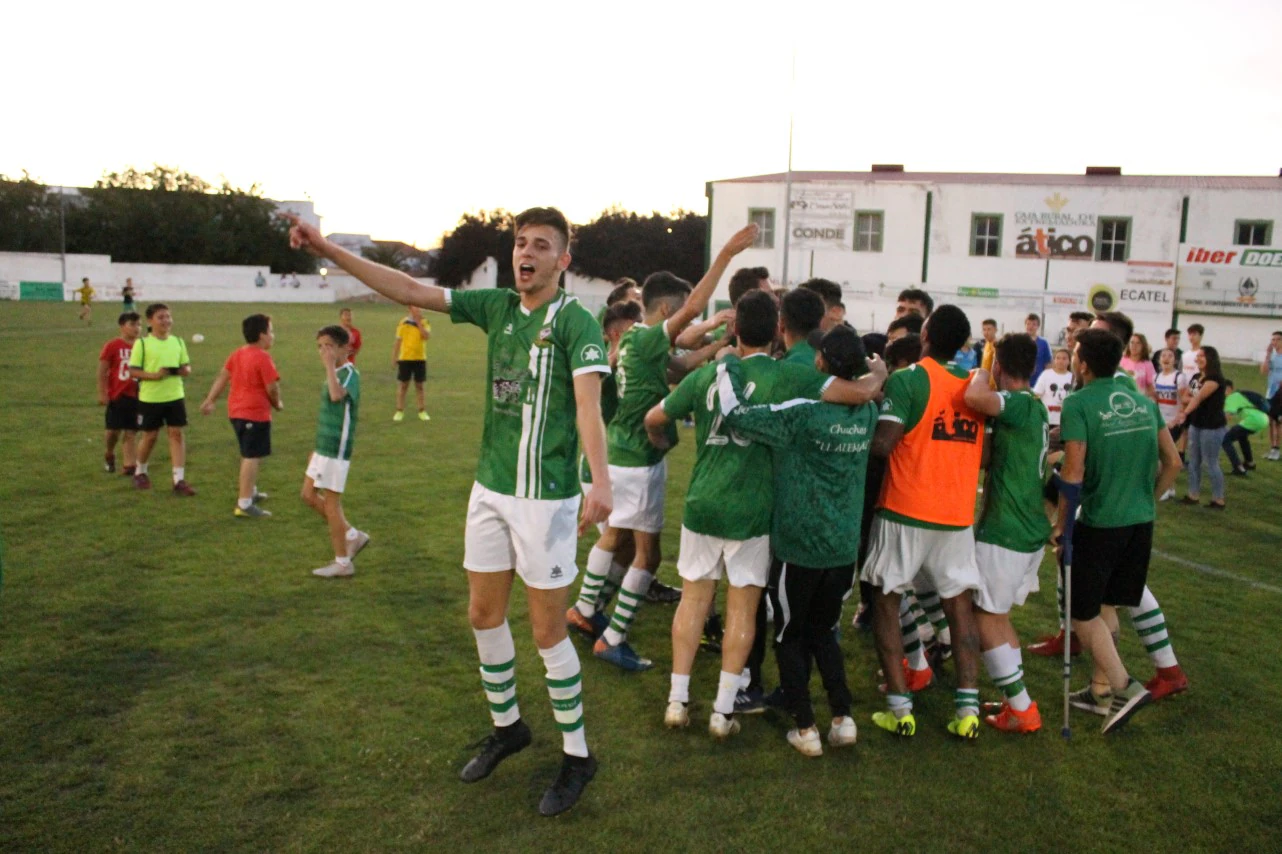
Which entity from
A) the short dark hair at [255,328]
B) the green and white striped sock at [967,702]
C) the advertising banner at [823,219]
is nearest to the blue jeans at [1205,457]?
the green and white striped sock at [967,702]

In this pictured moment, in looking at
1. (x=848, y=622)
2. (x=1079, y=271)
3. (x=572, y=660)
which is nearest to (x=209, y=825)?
(x=572, y=660)

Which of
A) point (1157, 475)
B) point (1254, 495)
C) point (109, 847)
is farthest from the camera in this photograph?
point (1254, 495)

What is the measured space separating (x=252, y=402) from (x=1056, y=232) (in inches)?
1511

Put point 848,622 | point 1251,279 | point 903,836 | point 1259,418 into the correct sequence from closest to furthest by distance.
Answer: point 903,836 < point 848,622 < point 1259,418 < point 1251,279

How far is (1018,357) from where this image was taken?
4.96 m

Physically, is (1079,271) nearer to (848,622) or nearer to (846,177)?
(846,177)

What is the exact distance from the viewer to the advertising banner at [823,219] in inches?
1666

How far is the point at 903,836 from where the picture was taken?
393 centimetres

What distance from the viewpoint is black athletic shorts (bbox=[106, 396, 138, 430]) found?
10516 millimetres

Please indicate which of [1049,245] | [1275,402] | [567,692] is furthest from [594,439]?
[1049,245]

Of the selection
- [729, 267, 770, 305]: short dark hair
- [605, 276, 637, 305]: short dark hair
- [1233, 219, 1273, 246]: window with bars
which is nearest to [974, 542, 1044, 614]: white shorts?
[729, 267, 770, 305]: short dark hair

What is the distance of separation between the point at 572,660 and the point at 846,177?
45.8 meters

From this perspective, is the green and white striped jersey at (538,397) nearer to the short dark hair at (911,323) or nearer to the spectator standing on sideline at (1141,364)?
the short dark hair at (911,323)

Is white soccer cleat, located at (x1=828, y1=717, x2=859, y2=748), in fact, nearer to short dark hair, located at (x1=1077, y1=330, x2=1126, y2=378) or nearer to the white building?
short dark hair, located at (x1=1077, y1=330, x2=1126, y2=378)
